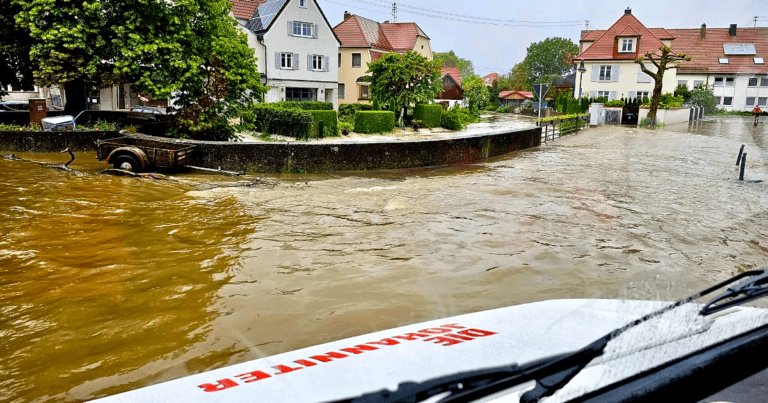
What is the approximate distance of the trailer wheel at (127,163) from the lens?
1427 centimetres

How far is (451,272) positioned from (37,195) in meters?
9.63

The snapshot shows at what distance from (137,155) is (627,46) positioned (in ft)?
163

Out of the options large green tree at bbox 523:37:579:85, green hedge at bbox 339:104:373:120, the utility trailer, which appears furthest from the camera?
large green tree at bbox 523:37:579:85

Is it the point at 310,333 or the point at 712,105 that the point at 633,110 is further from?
the point at 310,333

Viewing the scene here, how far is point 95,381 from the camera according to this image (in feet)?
14.0

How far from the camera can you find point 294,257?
7637 millimetres

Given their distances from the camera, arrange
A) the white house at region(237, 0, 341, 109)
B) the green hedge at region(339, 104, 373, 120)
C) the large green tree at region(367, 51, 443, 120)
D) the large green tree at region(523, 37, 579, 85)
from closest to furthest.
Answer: the large green tree at region(367, 51, 443, 120) < the green hedge at region(339, 104, 373, 120) < the white house at region(237, 0, 341, 109) < the large green tree at region(523, 37, 579, 85)

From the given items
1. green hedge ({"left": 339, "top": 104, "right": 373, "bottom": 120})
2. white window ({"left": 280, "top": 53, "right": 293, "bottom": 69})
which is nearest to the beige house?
white window ({"left": 280, "top": 53, "right": 293, "bottom": 69})

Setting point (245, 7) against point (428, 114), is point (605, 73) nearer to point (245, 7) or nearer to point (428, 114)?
point (428, 114)

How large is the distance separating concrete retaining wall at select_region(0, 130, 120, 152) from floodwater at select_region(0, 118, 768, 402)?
4252 mm

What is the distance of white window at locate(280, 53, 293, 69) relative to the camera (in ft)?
141

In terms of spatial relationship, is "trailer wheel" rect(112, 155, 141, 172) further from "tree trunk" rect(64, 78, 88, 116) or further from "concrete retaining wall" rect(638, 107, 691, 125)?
"concrete retaining wall" rect(638, 107, 691, 125)

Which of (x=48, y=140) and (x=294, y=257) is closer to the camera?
(x=294, y=257)

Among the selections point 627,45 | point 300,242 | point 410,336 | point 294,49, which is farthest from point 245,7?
point 410,336
